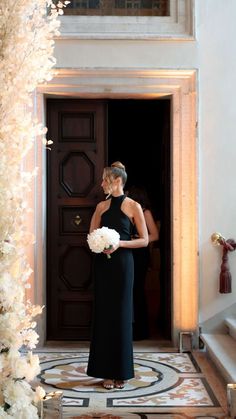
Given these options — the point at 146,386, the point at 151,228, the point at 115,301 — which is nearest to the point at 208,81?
the point at 151,228

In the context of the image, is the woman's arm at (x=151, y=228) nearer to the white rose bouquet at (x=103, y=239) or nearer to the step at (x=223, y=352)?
the step at (x=223, y=352)

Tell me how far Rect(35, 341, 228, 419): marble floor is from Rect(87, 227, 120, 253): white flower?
117 centimetres

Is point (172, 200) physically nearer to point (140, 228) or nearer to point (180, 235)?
point (180, 235)

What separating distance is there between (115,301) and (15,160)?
9.38 ft

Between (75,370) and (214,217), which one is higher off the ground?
(214,217)

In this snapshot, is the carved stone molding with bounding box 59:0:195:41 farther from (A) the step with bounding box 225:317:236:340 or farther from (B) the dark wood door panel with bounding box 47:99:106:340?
(A) the step with bounding box 225:317:236:340

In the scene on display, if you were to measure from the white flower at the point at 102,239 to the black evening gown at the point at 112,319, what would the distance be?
26cm

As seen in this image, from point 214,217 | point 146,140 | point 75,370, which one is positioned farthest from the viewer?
point 146,140

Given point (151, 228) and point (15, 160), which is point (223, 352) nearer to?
point (151, 228)

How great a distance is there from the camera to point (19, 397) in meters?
2.62

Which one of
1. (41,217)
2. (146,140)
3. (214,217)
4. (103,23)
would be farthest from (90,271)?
(146,140)

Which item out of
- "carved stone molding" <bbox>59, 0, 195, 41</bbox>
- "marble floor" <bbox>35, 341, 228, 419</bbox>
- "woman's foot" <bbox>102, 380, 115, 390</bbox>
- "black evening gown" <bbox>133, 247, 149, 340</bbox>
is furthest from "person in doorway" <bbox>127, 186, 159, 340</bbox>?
"woman's foot" <bbox>102, 380, 115, 390</bbox>

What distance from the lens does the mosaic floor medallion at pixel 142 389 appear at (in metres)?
Answer: 4.59

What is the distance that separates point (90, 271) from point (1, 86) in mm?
4947
